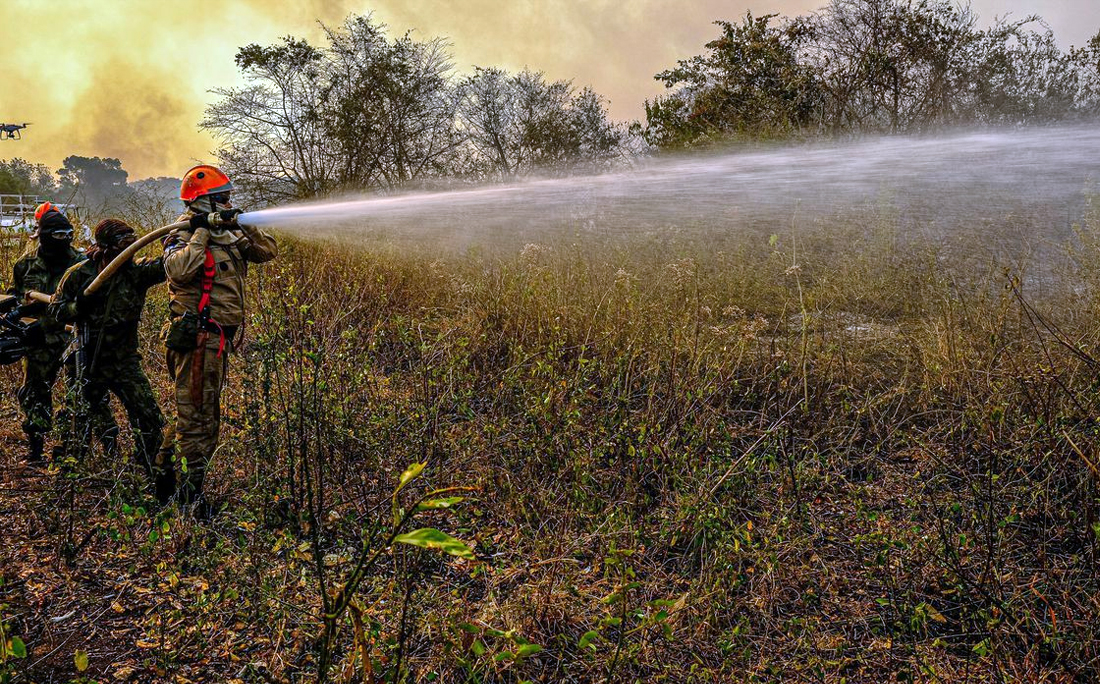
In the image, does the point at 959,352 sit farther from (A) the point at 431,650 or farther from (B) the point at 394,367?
(B) the point at 394,367

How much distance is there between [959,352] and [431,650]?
378 centimetres

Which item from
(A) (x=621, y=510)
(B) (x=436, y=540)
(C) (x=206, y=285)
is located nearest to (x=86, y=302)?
(C) (x=206, y=285)

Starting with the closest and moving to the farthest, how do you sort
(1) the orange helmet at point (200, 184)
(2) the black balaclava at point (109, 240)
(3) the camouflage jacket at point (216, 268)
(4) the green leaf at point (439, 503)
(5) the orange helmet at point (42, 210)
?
(4) the green leaf at point (439, 503) < (3) the camouflage jacket at point (216, 268) < (1) the orange helmet at point (200, 184) < (2) the black balaclava at point (109, 240) < (5) the orange helmet at point (42, 210)

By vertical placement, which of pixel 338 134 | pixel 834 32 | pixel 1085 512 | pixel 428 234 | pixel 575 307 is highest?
pixel 834 32

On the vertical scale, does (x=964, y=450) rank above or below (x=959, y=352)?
below

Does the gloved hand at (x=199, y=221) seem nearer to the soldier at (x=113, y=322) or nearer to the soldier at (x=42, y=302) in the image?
the soldier at (x=113, y=322)

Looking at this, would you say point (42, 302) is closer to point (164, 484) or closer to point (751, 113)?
point (164, 484)

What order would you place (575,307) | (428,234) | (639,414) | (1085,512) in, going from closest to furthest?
1. (1085,512)
2. (639,414)
3. (575,307)
4. (428,234)

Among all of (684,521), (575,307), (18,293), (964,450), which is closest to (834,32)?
(575,307)

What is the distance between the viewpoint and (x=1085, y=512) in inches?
125

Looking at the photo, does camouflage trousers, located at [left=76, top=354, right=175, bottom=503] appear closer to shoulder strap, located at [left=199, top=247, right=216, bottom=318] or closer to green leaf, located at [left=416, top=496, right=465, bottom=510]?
shoulder strap, located at [left=199, top=247, right=216, bottom=318]

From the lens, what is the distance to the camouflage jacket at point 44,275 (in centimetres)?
466

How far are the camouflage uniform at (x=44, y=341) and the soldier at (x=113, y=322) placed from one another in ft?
1.42

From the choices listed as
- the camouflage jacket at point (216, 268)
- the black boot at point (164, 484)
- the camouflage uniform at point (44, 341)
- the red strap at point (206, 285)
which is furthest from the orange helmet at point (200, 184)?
the black boot at point (164, 484)
